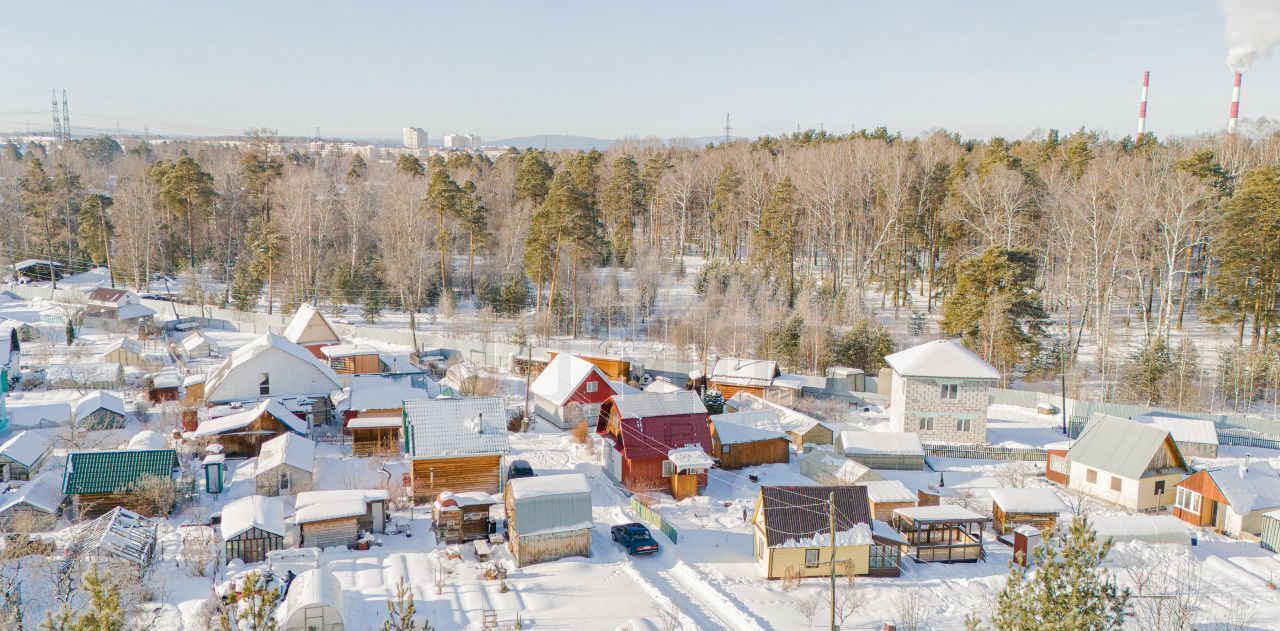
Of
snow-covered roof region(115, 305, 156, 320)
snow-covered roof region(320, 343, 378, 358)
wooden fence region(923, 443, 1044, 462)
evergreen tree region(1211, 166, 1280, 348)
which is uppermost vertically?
evergreen tree region(1211, 166, 1280, 348)

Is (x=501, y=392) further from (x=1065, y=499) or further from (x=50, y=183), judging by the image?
(x=50, y=183)

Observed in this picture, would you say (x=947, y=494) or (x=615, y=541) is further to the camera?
(x=947, y=494)

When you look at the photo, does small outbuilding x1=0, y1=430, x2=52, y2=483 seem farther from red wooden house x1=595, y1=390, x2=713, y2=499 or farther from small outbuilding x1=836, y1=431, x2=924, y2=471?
small outbuilding x1=836, y1=431, x2=924, y2=471

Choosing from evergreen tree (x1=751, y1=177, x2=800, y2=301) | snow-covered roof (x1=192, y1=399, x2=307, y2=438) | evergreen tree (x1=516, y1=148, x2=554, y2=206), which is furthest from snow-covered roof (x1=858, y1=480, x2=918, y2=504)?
evergreen tree (x1=516, y1=148, x2=554, y2=206)

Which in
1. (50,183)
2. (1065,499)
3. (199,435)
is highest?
(50,183)

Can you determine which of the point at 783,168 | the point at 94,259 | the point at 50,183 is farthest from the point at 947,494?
the point at 50,183

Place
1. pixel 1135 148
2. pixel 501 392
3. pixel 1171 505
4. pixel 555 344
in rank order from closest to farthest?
pixel 1171 505 < pixel 501 392 < pixel 555 344 < pixel 1135 148
